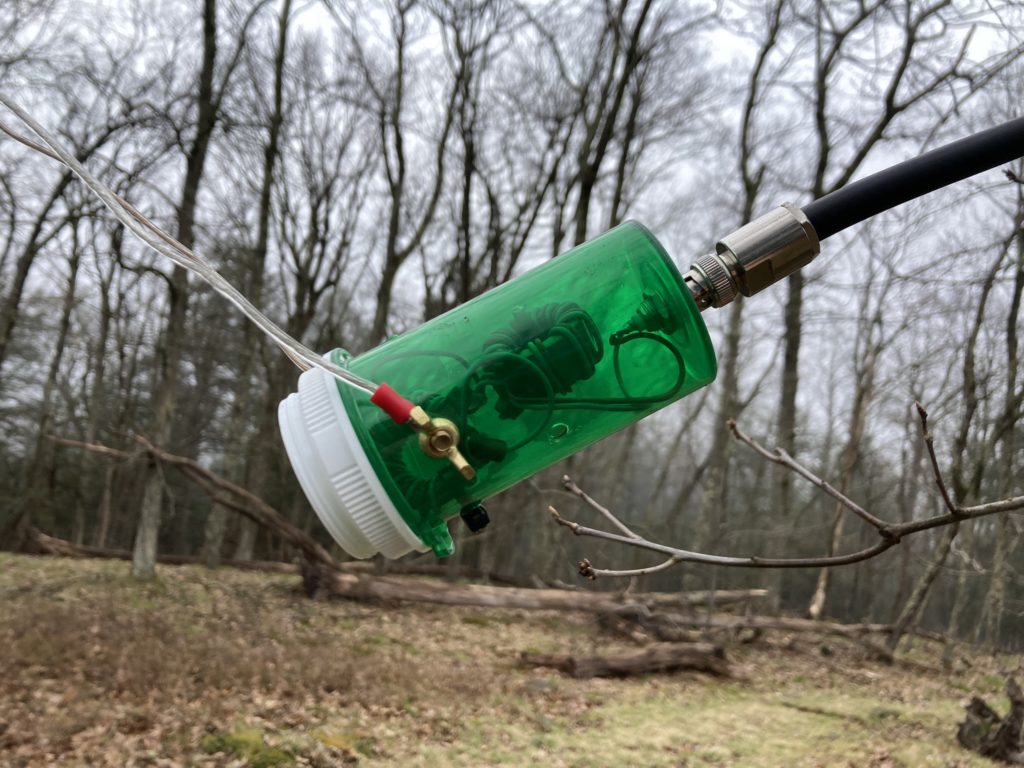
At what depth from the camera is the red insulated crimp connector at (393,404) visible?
0.75 metres

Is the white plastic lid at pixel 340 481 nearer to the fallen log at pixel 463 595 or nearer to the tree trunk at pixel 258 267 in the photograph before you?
the fallen log at pixel 463 595

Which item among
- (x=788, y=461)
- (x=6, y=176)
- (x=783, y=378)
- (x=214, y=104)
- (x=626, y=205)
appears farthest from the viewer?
(x=626, y=205)

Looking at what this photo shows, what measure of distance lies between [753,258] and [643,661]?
8.59 meters

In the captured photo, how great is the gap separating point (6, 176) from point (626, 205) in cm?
1183

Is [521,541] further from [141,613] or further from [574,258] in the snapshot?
[574,258]

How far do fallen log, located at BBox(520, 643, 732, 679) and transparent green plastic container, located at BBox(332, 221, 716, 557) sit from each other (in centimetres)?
805

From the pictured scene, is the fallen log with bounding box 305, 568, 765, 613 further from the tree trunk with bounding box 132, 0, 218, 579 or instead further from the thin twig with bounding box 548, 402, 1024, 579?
the thin twig with bounding box 548, 402, 1024, 579

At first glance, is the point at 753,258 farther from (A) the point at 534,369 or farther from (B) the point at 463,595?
(B) the point at 463,595

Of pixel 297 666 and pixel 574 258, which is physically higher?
pixel 574 258

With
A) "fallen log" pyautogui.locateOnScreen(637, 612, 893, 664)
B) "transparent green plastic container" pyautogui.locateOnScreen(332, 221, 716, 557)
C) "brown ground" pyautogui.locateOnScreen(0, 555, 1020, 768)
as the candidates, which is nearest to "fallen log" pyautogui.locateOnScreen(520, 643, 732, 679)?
"brown ground" pyautogui.locateOnScreen(0, 555, 1020, 768)

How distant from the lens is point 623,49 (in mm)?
12641

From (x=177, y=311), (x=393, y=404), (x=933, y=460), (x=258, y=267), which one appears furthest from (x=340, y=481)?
(x=258, y=267)

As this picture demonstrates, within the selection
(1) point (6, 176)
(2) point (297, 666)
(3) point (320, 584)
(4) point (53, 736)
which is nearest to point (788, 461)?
(4) point (53, 736)

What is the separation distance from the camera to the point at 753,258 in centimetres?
81
